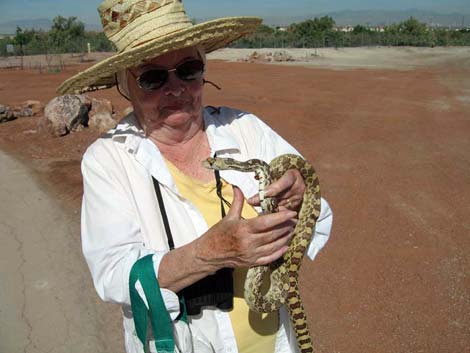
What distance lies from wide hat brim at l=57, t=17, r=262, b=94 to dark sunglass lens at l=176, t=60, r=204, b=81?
0.10 m

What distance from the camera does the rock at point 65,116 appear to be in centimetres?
1320

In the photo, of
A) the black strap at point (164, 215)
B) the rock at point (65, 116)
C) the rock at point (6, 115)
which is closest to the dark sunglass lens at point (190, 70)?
the black strap at point (164, 215)

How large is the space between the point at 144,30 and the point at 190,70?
1.09 ft

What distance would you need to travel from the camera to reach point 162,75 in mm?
2586

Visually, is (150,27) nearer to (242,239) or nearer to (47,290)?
(242,239)

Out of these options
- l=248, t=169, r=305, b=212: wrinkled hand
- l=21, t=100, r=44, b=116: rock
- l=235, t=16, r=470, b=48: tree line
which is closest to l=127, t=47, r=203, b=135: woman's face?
l=248, t=169, r=305, b=212: wrinkled hand

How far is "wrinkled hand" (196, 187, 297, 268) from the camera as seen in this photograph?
1.99 metres

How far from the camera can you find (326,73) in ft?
98.3

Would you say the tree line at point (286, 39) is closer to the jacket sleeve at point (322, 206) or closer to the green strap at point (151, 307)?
the jacket sleeve at point (322, 206)

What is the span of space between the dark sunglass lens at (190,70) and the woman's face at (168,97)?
0.07ft

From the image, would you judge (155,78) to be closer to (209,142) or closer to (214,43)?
Answer: (209,142)

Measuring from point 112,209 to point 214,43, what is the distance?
1.47 metres

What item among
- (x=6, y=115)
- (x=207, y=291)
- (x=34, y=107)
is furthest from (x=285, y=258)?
(x=34, y=107)

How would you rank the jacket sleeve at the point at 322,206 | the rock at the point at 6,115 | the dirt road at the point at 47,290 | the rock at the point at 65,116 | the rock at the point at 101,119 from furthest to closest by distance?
the rock at the point at 6,115, the rock at the point at 101,119, the rock at the point at 65,116, the dirt road at the point at 47,290, the jacket sleeve at the point at 322,206
